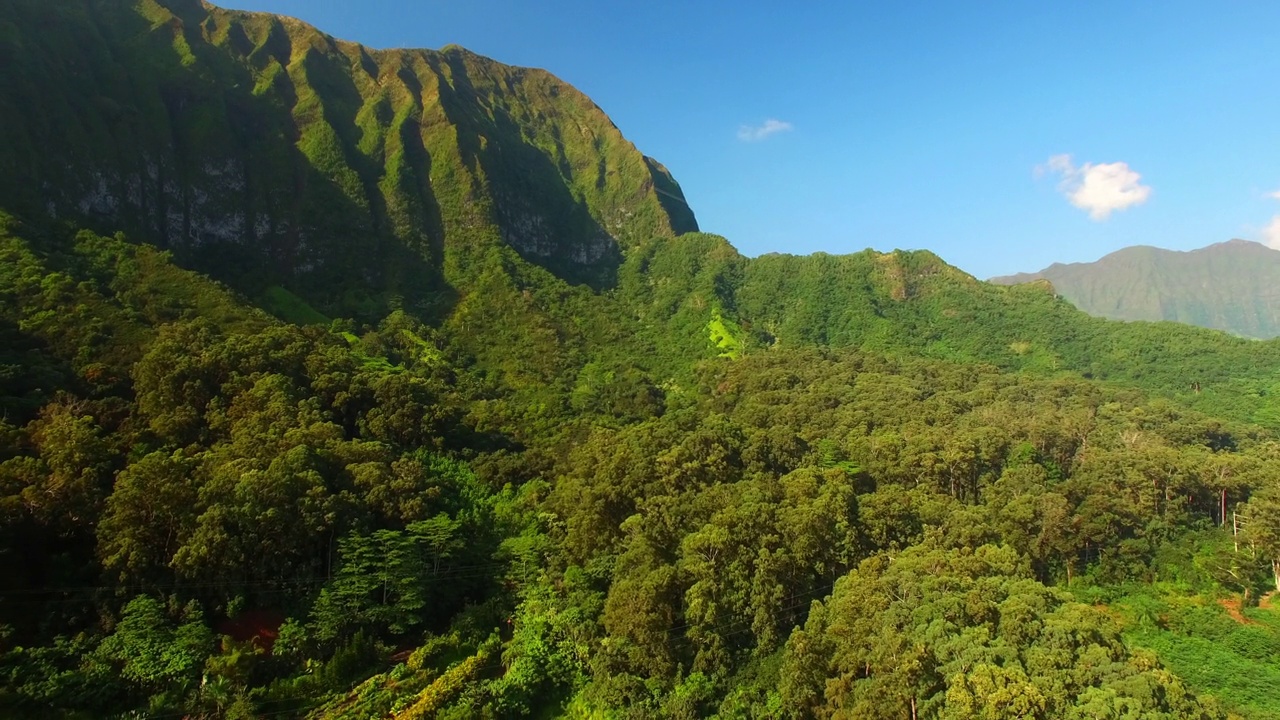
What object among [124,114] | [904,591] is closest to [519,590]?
[904,591]

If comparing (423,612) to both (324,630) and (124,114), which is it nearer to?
(324,630)

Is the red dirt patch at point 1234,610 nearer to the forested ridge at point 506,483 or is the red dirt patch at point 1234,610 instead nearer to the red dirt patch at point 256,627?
the forested ridge at point 506,483

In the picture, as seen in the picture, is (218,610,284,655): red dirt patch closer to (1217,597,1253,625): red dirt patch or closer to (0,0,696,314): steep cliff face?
(1217,597,1253,625): red dirt patch

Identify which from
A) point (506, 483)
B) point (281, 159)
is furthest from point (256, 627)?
point (281, 159)

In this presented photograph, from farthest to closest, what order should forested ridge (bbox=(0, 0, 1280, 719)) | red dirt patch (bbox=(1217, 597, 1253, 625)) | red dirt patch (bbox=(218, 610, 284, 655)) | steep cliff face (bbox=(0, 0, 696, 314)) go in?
steep cliff face (bbox=(0, 0, 696, 314))
red dirt patch (bbox=(1217, 597, 1253, 625))
red dirt patch (bbox=(218, 610, 284, 655))
forested ridge (bbox=(0, 0, 1280, 719))

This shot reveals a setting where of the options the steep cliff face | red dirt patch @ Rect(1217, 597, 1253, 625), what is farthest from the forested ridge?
the steep cliff face

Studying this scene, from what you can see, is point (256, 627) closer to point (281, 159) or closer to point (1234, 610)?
point (1234, 610)

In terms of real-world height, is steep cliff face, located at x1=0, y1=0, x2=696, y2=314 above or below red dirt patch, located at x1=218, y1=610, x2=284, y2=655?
above
